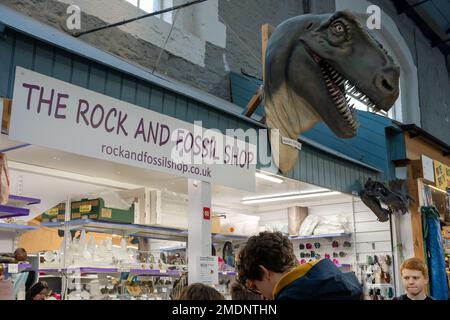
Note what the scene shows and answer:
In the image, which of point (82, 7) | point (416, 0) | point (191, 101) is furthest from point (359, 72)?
point (416, 0)

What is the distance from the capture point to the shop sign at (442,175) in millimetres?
9477

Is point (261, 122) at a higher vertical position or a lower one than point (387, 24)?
lower

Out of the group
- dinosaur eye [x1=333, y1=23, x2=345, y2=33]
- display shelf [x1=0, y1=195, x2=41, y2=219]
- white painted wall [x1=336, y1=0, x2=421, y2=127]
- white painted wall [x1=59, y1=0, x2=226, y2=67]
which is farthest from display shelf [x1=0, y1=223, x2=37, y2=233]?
white painted wall [x1=336, y1=0, x2=421, y2=127]

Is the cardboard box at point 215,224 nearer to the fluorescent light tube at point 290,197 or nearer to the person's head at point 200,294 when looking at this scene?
the fluorescent light tube at point 290,197

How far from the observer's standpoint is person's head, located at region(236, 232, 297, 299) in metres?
2.19

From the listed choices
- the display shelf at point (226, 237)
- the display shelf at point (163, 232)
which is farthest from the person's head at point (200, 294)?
the display shelf at point (226, 237)

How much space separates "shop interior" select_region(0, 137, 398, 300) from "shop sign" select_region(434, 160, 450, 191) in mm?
1814

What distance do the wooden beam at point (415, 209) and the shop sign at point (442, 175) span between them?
0.68 meters

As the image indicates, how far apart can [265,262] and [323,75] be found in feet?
9.80

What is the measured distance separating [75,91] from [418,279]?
2809 millimetres

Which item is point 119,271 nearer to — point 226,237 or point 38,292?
point 38,292

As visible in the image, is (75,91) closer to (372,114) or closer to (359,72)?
(359,72)

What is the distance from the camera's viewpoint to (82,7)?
6023mm

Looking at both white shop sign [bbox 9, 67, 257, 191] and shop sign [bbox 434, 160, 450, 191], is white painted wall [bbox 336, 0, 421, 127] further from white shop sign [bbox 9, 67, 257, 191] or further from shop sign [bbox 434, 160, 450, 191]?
white shop sign [bbox 9, 67, 257, 191]
